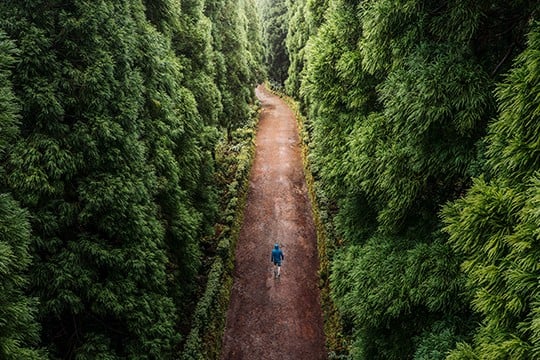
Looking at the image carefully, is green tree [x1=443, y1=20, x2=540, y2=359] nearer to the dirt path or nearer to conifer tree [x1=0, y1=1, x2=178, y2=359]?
conifer tree [x1=0, y1=1, x2=178, y2=359]

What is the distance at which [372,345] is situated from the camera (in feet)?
23.0

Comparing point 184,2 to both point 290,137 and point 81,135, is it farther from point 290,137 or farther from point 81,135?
point 290,137

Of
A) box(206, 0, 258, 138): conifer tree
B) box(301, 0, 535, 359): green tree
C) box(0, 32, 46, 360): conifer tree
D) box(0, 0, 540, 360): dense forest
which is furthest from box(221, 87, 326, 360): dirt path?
box(0, 32, 46, 360): conifer tree

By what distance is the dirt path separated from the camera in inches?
446

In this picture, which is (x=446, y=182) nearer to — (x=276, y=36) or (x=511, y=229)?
(x=511, y=229)

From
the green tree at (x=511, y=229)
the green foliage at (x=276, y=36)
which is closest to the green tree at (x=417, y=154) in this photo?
the green tree at (x=511, y=229)

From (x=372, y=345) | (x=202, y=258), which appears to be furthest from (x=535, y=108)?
(x=202, y=258)

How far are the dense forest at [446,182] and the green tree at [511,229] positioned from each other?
0.6 inches

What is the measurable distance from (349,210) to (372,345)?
3.01 meters

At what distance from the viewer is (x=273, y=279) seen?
534 inches

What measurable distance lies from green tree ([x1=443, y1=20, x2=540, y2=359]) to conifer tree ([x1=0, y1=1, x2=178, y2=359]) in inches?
229

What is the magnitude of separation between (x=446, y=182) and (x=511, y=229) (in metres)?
1.98

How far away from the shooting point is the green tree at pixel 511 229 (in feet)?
11.6

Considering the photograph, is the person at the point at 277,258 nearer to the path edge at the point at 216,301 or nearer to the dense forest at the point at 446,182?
the path edge at the point at 216,301
